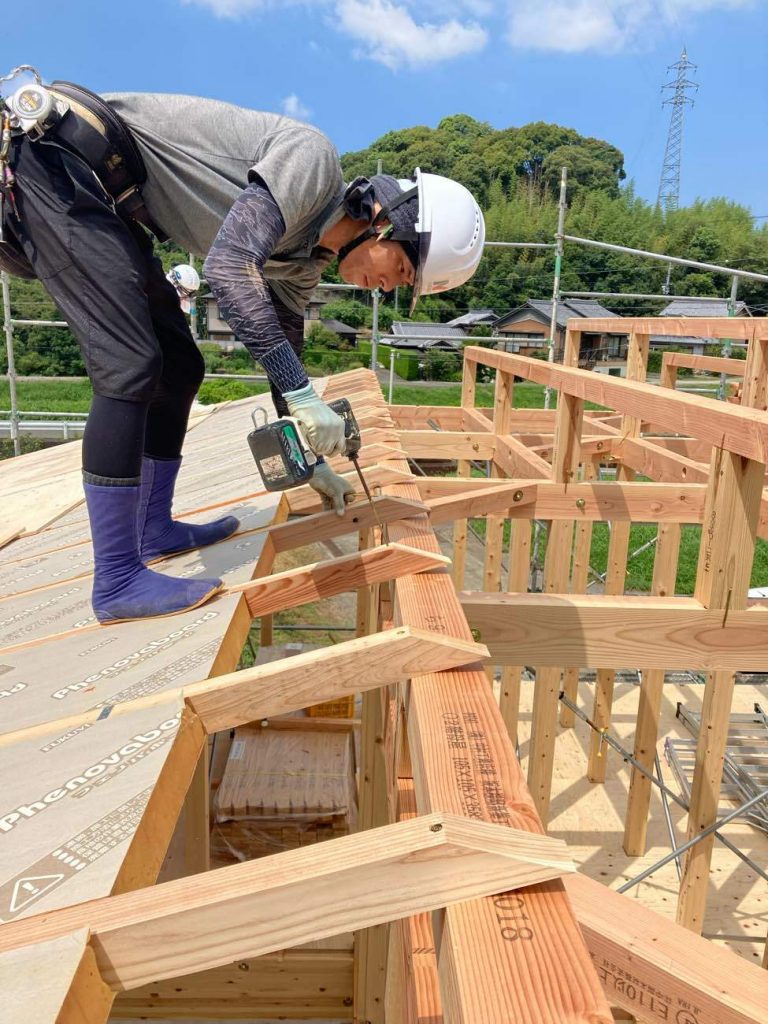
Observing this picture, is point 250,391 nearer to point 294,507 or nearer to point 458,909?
point 294,507

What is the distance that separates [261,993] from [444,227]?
3851 mm

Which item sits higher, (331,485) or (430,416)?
(331,485)

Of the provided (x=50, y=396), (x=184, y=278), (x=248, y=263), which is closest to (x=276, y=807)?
(x=248, y=263)

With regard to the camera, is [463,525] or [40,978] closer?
[40,978]

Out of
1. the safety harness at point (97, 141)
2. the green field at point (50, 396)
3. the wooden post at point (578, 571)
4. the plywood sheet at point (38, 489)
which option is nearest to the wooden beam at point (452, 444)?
the wooden post at point (578, 571)

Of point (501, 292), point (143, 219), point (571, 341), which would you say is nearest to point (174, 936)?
point (143, 219)

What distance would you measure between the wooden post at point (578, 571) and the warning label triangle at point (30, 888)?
5769 mm

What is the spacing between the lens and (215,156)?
2.22 meters

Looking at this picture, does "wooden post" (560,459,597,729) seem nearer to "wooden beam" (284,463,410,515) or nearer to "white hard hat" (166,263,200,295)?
"wooden beam" (284,463,410,515)

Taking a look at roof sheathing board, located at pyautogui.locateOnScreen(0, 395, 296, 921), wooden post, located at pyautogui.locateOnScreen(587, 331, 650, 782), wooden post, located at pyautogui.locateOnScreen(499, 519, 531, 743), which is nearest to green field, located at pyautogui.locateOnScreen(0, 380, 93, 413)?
wooden post, located at pyautogui.locateOnScreen(587, 331, 650, 782)

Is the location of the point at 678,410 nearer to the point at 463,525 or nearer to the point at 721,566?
the point at 721,566

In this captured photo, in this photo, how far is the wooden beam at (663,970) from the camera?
132cm

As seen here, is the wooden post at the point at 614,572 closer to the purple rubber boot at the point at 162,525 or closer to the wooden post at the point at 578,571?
the wooden post at the point at 578,571

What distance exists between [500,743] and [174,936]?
2.08ft
